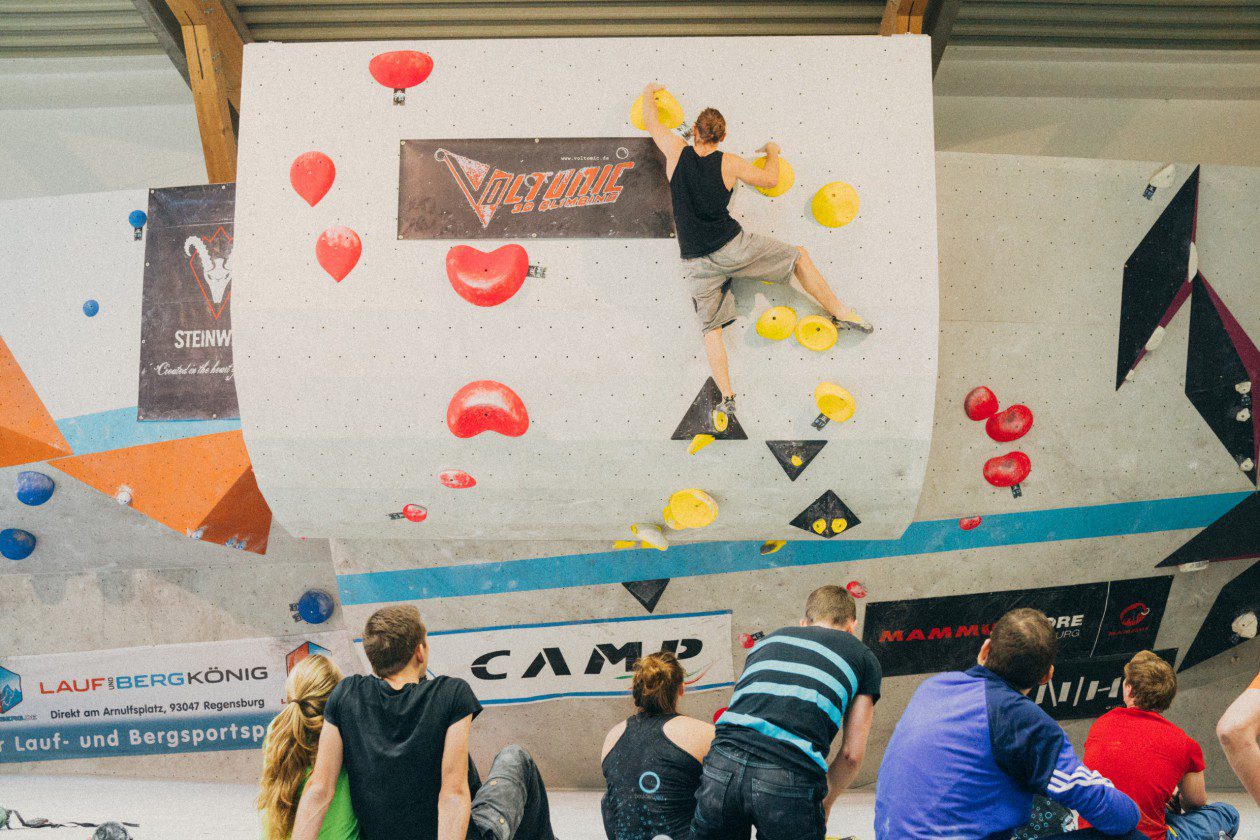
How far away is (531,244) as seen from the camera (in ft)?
11.5

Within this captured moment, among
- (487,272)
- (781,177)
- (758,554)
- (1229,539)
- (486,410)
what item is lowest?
(1229,539)

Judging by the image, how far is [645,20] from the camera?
5148 mm

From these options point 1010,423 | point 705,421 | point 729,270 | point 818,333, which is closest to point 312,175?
point 729,270

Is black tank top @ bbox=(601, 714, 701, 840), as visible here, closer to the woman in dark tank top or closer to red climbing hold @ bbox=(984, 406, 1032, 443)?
the woman in dark tank top

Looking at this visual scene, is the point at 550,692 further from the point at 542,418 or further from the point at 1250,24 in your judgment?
the point at 1250,24

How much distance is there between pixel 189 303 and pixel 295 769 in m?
2.80

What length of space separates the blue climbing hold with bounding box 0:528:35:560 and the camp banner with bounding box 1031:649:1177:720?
18.0 feet

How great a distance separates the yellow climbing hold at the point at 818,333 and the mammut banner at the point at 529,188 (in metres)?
0.75

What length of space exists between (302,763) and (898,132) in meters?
3.06

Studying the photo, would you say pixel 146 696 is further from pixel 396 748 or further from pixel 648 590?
pixel 396 748

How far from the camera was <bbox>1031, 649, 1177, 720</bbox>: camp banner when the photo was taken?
468cm

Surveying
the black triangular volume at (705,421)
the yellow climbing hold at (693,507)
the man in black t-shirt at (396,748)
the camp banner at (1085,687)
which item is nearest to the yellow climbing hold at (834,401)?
the black triangular volume at (705,421)

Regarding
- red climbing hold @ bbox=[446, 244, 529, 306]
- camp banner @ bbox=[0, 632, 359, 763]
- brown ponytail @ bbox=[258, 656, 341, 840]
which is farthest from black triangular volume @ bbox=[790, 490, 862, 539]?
camp banner @ bbox=[0, 632, 359, 763]

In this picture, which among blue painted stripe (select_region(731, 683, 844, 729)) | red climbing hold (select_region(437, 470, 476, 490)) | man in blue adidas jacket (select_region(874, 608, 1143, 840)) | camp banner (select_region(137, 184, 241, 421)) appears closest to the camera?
man in blue adidas jacket (select_region(874, 608, 1143, 840))
